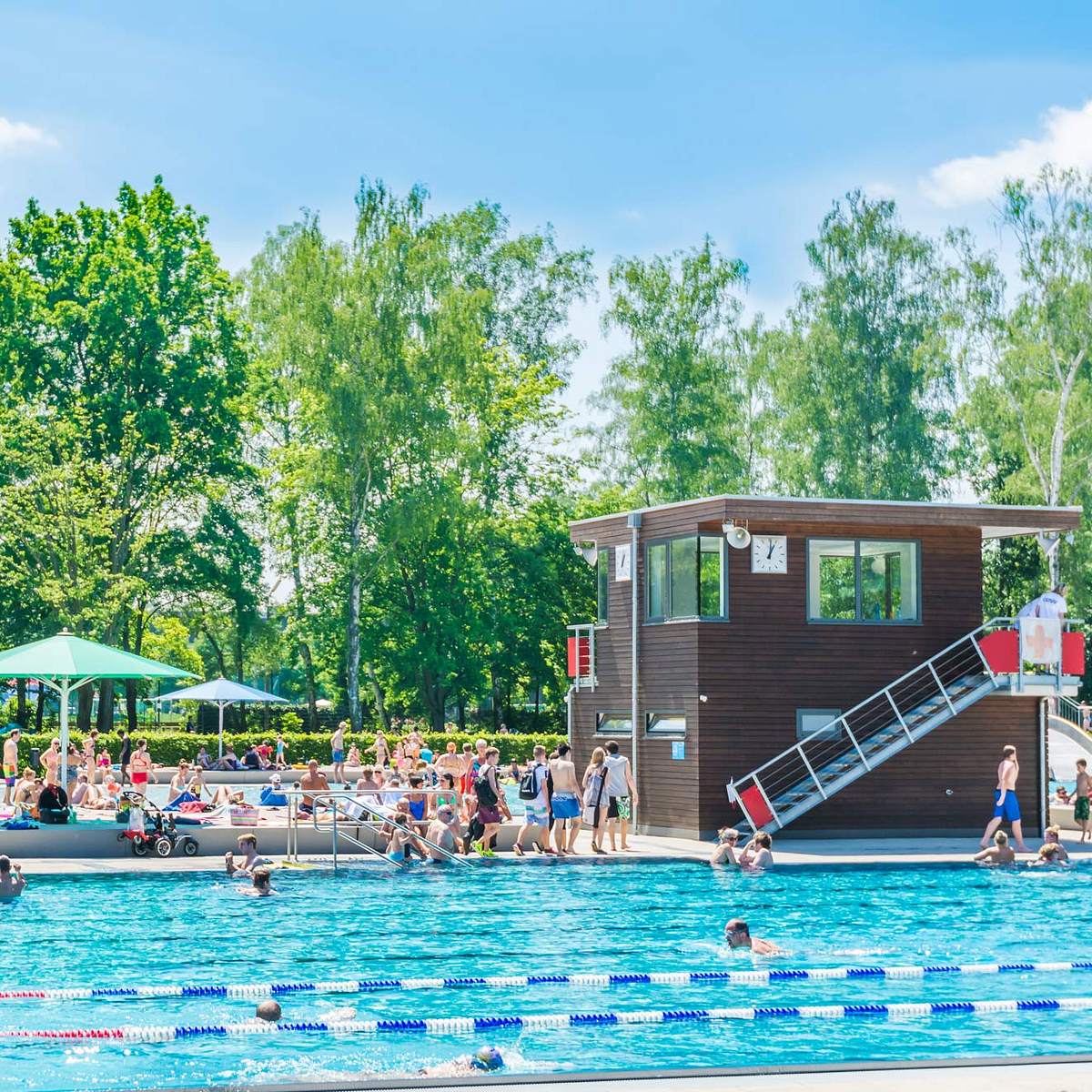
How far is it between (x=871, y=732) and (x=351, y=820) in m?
9.51

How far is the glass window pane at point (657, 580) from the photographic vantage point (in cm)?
2822

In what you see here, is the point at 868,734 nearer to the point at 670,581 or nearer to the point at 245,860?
the point at 670,581

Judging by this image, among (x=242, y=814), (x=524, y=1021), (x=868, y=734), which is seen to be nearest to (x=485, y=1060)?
(x=524, y=1021)

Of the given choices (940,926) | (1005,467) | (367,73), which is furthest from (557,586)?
(940,926)

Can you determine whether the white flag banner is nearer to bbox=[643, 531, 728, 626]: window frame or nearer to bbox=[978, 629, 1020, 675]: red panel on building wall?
bbox=[978, 629, 1020, 675]: red panel on building wall

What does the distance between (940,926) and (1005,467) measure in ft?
133

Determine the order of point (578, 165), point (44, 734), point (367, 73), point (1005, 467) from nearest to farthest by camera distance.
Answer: point (367, 73), point (578, 165), point (44, 734), point (1005, 467)

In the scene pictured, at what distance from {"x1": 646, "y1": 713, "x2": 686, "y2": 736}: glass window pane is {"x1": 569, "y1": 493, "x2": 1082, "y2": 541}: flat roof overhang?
11.7 feet

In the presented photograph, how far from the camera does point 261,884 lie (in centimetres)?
2025

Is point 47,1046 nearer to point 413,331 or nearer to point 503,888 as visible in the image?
point 503,888

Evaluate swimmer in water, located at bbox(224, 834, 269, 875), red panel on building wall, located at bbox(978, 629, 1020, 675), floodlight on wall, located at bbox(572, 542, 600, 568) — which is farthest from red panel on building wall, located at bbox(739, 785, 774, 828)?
swimmer in water, located at bbox(224, 834, 269, 875)

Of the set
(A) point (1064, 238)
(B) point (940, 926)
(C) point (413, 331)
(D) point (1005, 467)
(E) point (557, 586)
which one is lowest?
(B) point (940, 926)

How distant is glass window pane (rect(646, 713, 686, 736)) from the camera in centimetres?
2748

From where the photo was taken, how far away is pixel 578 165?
43.3 metres
